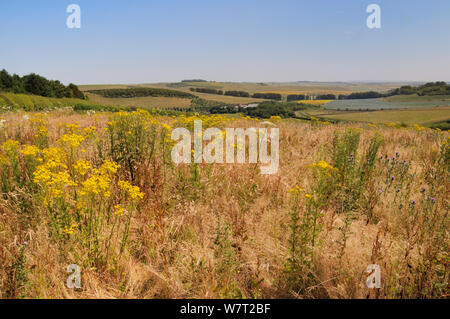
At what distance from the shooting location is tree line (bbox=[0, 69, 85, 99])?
48050mm

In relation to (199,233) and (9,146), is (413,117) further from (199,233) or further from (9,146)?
(9,146)

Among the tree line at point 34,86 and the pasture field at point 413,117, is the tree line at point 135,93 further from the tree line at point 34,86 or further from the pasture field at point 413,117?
the pasture field at point 413,117

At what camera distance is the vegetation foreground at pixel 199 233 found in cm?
200

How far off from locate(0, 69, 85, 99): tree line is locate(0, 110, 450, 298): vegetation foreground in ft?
198

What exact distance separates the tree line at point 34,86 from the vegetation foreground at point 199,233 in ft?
198

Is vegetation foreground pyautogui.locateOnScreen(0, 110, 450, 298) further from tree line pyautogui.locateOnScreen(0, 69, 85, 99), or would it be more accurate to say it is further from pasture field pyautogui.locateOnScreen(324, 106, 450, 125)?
tree line pyautogui.locateOnScreen(0, 69, 85, 99)

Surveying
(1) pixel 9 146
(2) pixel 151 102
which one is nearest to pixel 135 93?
(2) pixel 151 102

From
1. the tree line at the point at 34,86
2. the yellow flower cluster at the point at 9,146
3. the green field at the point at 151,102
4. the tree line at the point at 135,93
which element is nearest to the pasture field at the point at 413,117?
the yellow flower cluster at the point at 9,146

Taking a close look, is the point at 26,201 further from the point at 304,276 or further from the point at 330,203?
the point at 330,203

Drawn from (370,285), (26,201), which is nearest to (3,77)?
(26,201)

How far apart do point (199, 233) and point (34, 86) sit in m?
67.1

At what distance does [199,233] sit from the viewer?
275cm

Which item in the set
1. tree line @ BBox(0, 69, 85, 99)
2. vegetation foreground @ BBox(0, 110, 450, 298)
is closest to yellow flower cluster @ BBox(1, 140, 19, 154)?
vegetation foreground @ BBox(0, 110, 450, 298)
